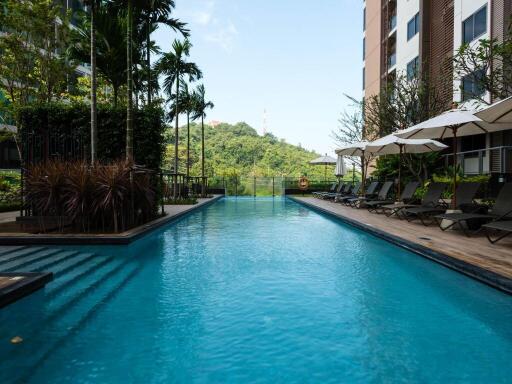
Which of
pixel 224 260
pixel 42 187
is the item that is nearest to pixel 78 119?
pixel 42 187

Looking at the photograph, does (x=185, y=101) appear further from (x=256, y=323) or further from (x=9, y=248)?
(x=256, y=323)

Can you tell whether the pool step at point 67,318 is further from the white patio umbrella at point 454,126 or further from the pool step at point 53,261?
the white patio umbrella at point 454,126

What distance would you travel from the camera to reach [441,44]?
70.0 ft

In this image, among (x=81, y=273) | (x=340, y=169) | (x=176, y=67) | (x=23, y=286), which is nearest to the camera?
(x=23, y=286)

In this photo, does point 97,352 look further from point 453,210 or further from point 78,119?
point 78,119

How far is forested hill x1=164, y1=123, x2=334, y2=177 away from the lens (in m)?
45.6

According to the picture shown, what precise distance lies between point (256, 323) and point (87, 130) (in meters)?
9.28

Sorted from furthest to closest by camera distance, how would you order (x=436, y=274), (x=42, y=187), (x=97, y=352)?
(x=42, y=187), (x=436, y=274), (x=97, y=352)

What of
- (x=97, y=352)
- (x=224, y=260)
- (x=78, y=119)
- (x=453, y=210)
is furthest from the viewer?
(x=78, y=119)

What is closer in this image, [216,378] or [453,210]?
[216,378]

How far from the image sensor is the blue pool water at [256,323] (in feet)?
9.23

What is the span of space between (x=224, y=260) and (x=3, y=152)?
3452 cm

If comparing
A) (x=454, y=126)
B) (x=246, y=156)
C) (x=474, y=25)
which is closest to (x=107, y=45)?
(x=454, y=126)

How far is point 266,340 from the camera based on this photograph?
3338 mm
